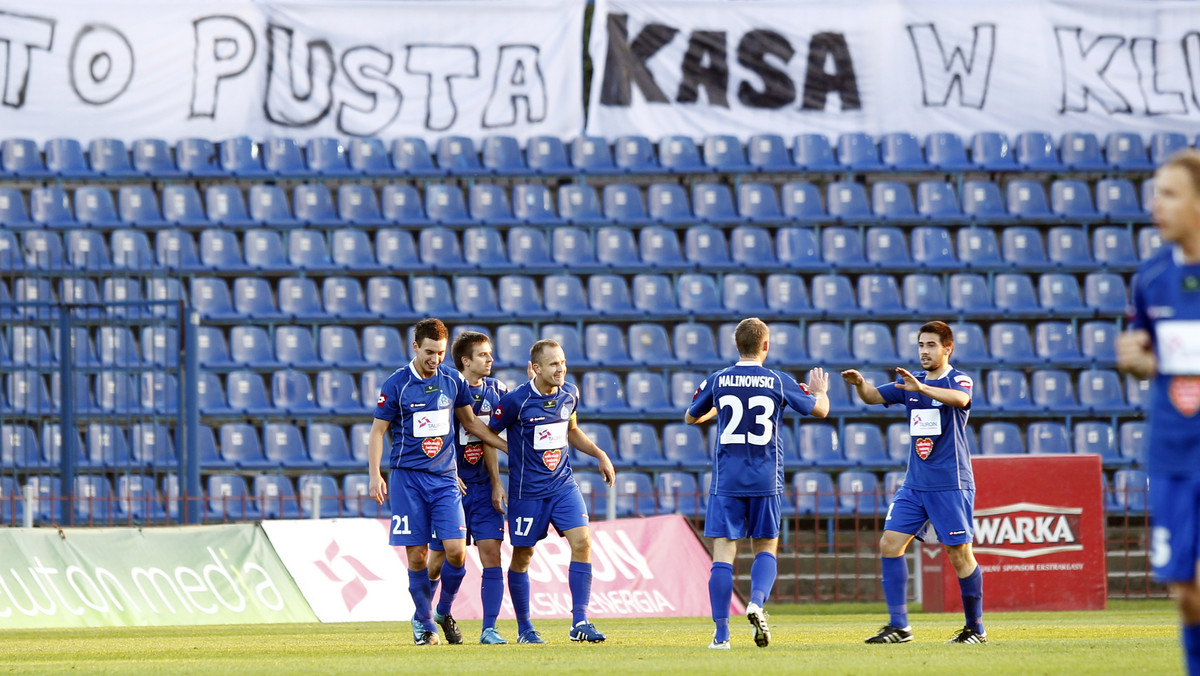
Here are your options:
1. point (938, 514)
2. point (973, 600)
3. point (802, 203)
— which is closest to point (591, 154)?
point (802, 203)

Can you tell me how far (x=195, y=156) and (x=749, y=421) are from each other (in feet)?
44.6

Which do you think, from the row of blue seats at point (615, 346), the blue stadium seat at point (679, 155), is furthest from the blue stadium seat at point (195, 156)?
the blue stadium seat at point (679, 155)

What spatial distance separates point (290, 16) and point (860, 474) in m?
10.2

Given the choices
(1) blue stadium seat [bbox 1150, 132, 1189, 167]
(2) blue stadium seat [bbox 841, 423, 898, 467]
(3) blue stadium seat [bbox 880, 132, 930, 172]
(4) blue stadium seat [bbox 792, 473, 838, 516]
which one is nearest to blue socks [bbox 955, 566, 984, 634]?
(4) blue stadium seat [bbox 792, 473, 838, 516]

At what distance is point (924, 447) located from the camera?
9211mm

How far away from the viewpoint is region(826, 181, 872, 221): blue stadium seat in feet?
65.4

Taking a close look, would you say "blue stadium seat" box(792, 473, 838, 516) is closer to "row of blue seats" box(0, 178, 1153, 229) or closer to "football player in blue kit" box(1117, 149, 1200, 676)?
"row of blue seats" box(0, 178, 1153, 229)

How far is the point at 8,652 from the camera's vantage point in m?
9.11

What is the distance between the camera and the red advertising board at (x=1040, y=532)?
1375 centimetres

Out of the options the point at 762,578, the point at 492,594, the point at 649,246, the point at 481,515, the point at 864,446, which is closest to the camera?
the point at 762,578

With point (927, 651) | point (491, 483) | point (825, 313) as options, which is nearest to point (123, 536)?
point (491, 483)

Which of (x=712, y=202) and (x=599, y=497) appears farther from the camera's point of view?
(x=712, y=202)

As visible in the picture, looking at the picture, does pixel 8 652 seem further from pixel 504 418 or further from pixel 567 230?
pixel 567 230

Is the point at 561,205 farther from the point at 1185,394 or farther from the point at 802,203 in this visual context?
the point at 1185,394
